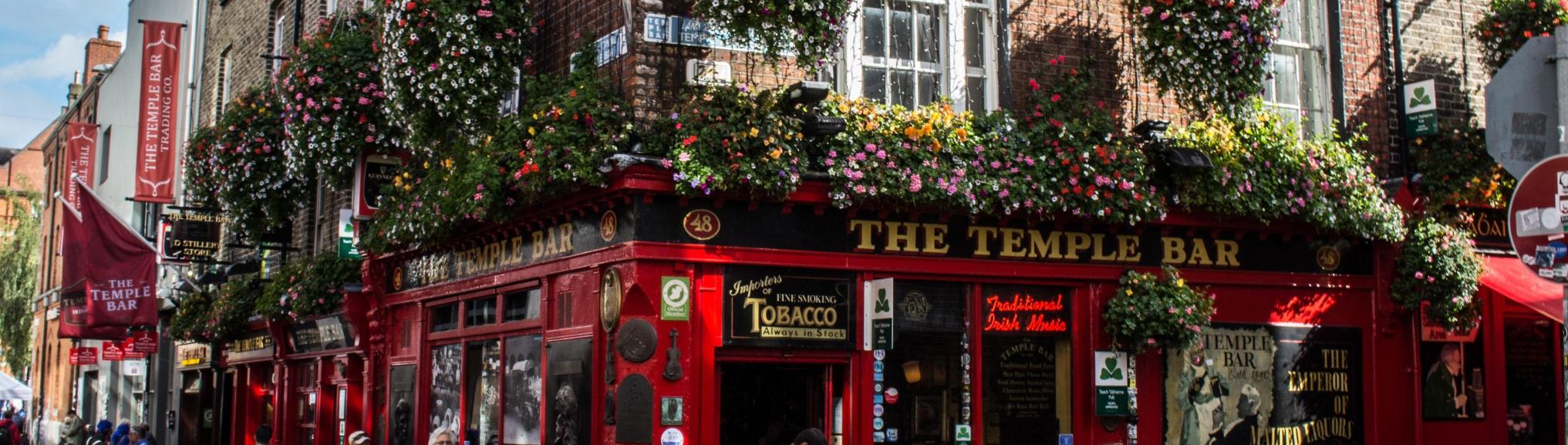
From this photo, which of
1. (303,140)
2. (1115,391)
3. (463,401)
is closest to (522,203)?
(463,401)

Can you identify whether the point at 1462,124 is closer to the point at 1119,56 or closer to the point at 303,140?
the point at 1119,56

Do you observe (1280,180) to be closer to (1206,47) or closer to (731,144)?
(1206,47)

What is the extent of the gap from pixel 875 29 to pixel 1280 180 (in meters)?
4.11

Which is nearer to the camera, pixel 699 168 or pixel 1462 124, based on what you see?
pixel 699 168

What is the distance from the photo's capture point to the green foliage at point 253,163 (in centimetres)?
1742

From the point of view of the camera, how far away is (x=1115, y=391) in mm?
13219

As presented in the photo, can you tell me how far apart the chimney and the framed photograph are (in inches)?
1639

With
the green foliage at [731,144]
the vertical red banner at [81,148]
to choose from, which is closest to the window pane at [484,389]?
the green foliage at [731,144]

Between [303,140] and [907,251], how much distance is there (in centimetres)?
687

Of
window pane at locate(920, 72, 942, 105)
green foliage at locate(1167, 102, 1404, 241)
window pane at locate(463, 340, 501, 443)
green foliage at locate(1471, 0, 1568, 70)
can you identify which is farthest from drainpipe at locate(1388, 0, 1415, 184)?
window pane at locate(463, 340, 501, 443)

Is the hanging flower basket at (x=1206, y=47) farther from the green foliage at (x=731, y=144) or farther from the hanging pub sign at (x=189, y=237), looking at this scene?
the hanging pub sign at (x=189, y=237)

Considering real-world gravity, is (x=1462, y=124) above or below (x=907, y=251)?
above

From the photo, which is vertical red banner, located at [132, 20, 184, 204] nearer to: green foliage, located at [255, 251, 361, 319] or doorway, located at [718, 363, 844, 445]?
green foliage, located at [255, 251, 361, 319]

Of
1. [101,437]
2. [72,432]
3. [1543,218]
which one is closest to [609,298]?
[1543,218]
